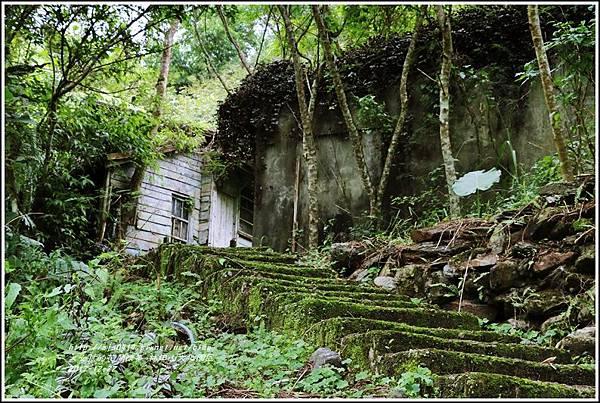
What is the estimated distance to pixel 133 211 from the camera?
10.5 metres

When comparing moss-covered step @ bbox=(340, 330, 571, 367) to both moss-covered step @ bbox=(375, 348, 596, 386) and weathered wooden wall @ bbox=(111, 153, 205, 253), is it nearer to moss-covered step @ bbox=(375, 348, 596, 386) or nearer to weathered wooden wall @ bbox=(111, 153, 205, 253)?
moss-covered step @ bbox=(375, 348, 596, 386)

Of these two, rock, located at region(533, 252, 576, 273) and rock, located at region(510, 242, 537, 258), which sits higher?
rock, located at region(510, 242, 537, 258)

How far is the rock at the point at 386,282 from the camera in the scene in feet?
15.5

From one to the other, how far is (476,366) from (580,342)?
1.10 metres

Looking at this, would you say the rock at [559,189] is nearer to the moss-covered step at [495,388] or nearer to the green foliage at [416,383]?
the moss-covered step at [495,388]

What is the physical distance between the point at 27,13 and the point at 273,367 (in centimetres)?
325

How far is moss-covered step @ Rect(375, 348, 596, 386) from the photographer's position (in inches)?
98.7

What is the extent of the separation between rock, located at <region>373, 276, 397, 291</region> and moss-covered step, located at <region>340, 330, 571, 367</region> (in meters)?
1.71

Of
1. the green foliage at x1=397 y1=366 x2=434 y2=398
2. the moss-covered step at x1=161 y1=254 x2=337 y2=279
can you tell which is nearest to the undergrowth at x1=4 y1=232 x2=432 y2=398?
the green foliage at x1=397 y1=366 x2=434 y2=398

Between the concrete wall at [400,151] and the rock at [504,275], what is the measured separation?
9.05 ft

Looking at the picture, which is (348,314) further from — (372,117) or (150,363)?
(372,117)

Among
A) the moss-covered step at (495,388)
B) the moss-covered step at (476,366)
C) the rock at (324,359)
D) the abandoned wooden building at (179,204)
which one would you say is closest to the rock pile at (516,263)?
the moss-covered step at (476,366)

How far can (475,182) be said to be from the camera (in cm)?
522

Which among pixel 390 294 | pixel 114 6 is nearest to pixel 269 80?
pixel 114 6
